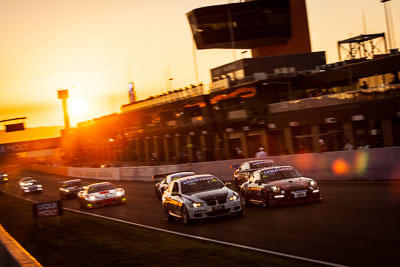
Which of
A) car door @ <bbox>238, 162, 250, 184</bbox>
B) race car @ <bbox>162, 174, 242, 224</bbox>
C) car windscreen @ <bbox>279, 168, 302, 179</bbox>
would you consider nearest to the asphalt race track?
race car @ <bbox>162, 174, 242, 224</bbox>

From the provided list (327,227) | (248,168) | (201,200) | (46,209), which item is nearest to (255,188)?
(201,200)

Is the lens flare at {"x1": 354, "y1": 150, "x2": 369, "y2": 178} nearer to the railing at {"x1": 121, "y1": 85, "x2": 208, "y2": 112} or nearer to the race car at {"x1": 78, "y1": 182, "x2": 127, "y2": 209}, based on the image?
the race car at {"x1": 78, "y1": 182, "x2": 127, "y2": 209}

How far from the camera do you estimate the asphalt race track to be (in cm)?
989

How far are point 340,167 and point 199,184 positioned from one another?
1100 cm

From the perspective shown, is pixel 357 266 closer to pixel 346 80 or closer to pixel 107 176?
pixel 346 80

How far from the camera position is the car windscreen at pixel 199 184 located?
17109mm

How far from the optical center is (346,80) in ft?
174

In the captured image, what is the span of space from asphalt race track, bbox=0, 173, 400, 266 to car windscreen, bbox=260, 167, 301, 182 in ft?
3.53

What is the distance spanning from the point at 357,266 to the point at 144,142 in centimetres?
8642

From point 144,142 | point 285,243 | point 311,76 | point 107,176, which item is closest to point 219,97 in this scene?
point 311,76

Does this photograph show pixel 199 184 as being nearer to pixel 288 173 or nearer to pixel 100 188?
pixel 288 173

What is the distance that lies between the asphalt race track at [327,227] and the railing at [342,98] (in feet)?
55.0

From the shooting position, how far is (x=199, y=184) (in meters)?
17.4

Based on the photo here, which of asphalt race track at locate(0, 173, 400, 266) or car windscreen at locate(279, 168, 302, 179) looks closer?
asphalt race track at locate(0, 173, 400, 266)
